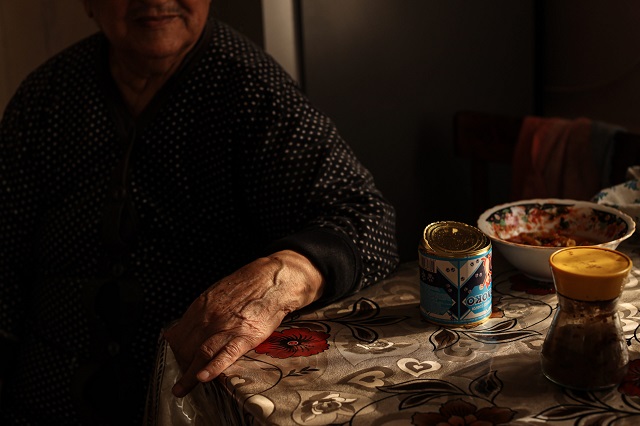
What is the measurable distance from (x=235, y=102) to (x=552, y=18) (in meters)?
1.41

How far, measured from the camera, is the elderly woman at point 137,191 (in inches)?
52.2

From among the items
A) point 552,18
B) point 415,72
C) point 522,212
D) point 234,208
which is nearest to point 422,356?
point 522,212

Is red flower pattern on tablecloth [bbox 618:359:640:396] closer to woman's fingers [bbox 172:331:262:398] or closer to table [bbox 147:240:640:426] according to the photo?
table [bbox 147:240:640:426]

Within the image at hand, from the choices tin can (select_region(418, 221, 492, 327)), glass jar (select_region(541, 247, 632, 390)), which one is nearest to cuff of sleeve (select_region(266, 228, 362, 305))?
tin can (select_region(418, 221, 492, 327))

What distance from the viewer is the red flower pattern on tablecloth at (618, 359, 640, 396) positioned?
2.66ft

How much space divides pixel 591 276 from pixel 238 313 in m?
0.44

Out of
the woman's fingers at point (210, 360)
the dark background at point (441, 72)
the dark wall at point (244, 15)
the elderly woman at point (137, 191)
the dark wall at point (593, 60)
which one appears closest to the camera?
the woman's fingers at point (210, 360)

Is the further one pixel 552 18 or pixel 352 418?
pixel 552 18

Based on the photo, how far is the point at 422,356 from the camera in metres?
0.92

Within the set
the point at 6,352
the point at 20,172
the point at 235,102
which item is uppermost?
the point at 235,102

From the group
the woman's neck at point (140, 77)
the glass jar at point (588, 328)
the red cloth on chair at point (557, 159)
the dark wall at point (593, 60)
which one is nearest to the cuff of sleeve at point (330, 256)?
the glass jar at point (588, 328)

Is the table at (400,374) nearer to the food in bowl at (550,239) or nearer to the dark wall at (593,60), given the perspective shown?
the food in bowl at (550,239)

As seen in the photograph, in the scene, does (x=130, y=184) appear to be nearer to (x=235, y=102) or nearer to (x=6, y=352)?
(x=235, y=102)

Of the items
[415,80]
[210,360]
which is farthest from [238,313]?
[415,80]
